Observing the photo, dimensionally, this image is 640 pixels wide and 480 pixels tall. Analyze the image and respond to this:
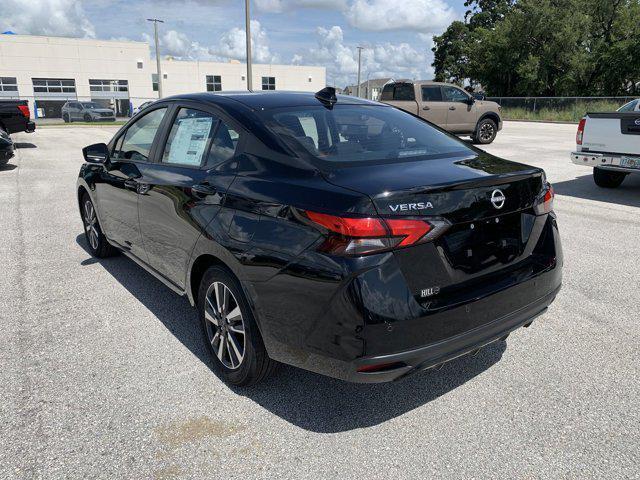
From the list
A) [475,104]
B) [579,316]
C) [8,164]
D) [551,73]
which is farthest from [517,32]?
[579,316]

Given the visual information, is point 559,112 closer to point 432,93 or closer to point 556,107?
point 556,107

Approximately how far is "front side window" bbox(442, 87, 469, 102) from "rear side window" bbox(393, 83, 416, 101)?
111cm

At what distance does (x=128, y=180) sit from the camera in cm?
409

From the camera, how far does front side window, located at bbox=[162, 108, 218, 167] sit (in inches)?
131

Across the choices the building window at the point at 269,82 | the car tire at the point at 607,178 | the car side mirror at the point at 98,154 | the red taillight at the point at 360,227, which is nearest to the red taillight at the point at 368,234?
the red taillight at the point at 360,227

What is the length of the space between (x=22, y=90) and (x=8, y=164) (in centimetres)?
4960

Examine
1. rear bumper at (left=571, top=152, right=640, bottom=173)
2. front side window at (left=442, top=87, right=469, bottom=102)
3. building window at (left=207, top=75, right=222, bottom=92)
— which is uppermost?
building window at (left=207, top=75, right=222, bottom=92)

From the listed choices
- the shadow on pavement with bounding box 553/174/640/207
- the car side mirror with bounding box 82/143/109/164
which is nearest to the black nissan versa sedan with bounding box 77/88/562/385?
the car side mirror with bounding box 82/143/109/164

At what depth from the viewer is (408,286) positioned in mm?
2320

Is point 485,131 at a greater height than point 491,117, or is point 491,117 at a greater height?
point 491,117

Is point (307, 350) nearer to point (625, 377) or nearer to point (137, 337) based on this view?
point (137, 337)

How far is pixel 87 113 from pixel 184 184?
120ft

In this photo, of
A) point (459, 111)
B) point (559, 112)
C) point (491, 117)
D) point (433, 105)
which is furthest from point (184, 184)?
point (559, 112)

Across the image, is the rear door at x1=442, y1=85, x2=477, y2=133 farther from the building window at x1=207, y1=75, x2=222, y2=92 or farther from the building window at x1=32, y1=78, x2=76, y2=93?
the building window at x1=207, y1=75, x2=222, y2=92
